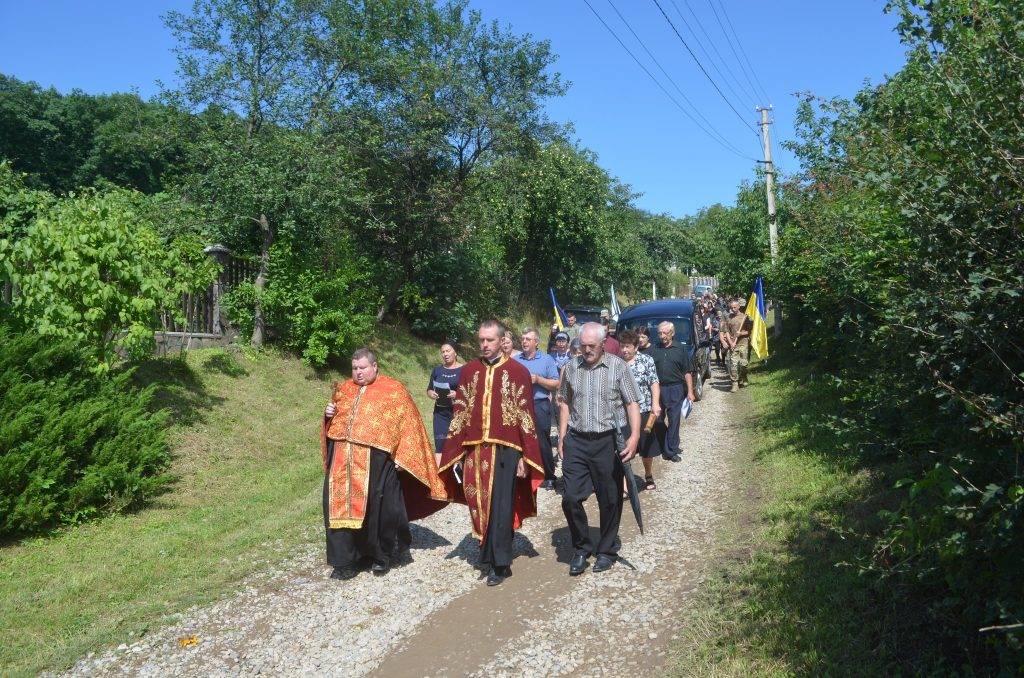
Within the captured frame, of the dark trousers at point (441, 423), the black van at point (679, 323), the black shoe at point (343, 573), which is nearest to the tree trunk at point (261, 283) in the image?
the black van at point (679, 323)

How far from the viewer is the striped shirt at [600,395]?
21.3 feet

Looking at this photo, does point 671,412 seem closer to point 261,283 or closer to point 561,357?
point 561,357

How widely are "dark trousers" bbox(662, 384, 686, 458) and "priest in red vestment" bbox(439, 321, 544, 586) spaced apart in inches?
143

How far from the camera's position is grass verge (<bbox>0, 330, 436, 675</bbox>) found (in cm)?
586

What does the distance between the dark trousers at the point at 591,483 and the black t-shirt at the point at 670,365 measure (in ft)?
12.7

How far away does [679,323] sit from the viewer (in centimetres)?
1673

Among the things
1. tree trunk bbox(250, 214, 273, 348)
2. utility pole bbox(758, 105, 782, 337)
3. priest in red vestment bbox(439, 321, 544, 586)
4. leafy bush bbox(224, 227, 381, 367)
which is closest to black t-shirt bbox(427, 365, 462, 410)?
priest in red vestment bbox(439, 321, 544, 586)

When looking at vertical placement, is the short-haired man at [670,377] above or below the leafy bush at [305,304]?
below

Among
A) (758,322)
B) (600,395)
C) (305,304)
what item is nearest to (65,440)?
(600,395)

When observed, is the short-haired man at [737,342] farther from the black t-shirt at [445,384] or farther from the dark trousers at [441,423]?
the black t-shirt at [445,384]

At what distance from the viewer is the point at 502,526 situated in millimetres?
6477

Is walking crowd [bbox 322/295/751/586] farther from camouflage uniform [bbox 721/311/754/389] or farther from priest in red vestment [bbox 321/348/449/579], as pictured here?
camouflage uniform [bbox 721/311/754/389]

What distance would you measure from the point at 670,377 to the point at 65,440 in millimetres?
6747

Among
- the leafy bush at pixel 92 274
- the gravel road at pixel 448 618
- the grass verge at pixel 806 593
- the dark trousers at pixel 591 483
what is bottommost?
the gravel road at pixel 448 618
